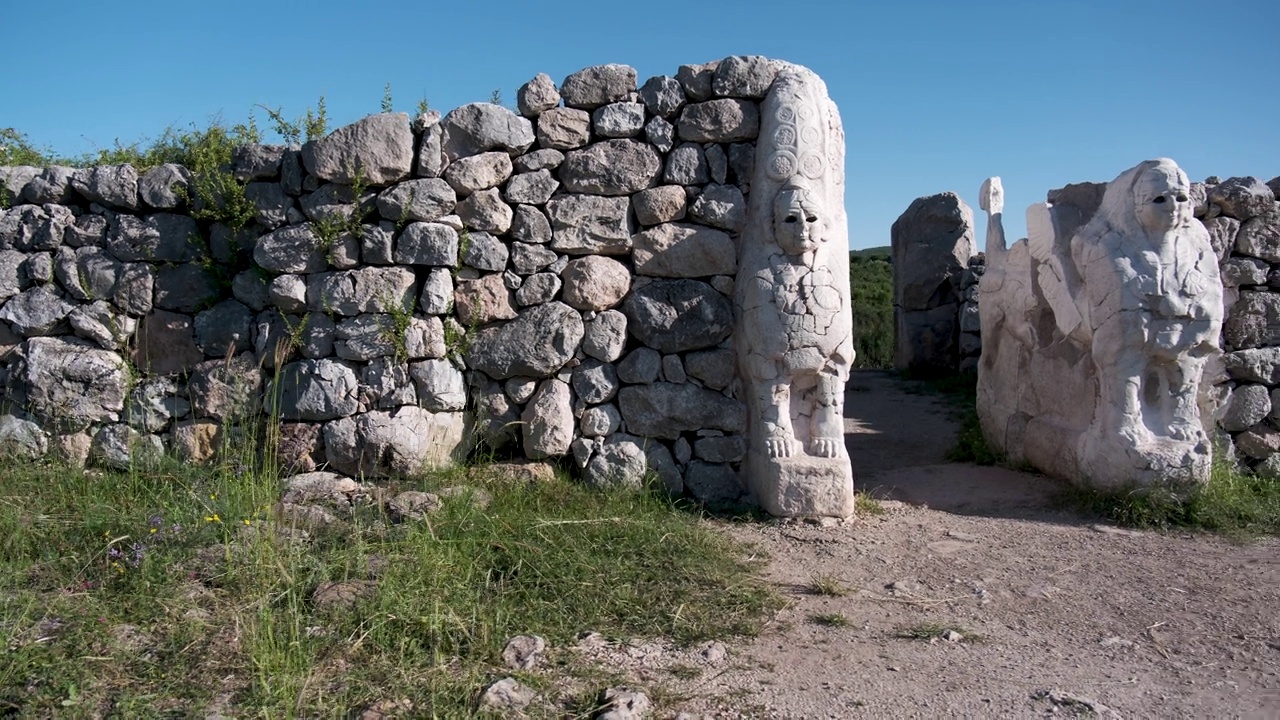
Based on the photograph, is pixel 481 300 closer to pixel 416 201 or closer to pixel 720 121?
pixel 416 201

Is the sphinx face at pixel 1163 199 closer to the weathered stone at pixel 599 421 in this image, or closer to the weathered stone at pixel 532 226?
the weathered stone at pixel 599 421

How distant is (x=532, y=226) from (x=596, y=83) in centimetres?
89

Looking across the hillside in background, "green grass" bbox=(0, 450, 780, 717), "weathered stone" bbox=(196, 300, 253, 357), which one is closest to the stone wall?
"weathered stone" bbox=(196, 300, 253, 357)

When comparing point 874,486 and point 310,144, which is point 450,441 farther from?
point 874,486

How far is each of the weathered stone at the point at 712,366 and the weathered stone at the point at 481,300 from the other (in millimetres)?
1068

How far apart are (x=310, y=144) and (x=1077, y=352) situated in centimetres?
469

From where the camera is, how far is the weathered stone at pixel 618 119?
4.90 m

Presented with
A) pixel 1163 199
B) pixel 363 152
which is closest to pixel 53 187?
Result: pixel 363 152

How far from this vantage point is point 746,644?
3207mm

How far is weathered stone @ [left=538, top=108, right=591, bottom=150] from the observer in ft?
16.1

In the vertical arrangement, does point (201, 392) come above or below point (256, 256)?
below

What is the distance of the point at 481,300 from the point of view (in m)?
4.81

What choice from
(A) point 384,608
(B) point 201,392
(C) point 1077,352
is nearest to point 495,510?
(A) point 384,608

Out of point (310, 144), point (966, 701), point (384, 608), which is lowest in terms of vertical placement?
point (966, 701)
